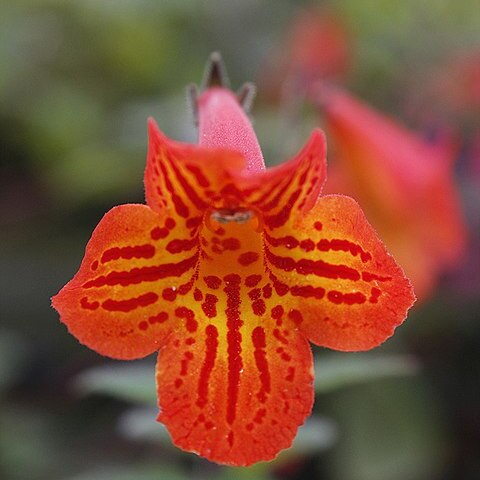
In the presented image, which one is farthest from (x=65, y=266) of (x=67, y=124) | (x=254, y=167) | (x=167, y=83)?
(x=254, y=167)

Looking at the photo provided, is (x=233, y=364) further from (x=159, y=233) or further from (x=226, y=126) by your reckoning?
(x=226, y=126)

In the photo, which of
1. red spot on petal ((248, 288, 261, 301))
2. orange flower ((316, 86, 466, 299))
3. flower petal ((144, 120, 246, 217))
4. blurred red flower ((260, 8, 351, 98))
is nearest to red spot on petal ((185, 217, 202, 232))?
flower petal ((144, 120, 246, 217))

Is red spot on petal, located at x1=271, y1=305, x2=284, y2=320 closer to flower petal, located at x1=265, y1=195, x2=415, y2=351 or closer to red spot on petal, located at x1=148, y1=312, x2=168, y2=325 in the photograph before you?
flower petal, located at x1=265, y1=195, x2=415, y2=351

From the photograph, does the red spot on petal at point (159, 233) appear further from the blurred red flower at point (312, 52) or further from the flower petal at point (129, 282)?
the blurred red flower at point (312, 52)

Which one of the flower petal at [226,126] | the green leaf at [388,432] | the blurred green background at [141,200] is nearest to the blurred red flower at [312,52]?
the blurred green background at [141,200]

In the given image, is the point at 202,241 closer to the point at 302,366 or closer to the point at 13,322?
the point at 302,366

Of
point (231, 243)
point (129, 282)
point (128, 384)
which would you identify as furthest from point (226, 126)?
point (128, 384)
